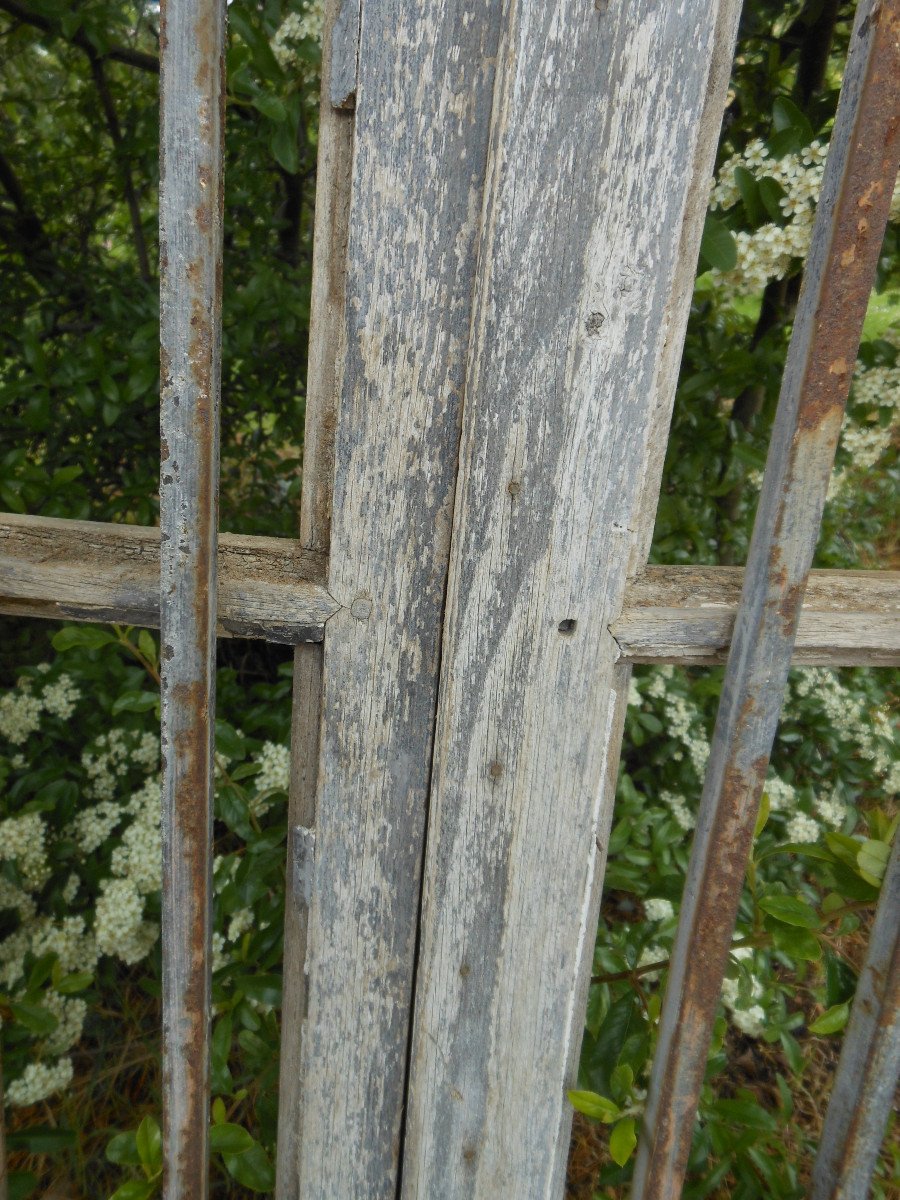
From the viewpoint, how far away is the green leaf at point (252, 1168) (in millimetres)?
1072

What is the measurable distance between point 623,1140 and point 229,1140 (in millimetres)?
511

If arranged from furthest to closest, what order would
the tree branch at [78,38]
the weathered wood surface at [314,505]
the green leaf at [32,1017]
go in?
1. the tree branch at [78,38]
2. the green leaf at [32,1017]
3. the weathered wood surface at [314,505]

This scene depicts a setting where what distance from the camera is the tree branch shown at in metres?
2.05

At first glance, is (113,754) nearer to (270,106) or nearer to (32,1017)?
(32,1017)

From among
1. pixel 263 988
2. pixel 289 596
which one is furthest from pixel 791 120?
pixel 263 988

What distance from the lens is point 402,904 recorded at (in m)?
0.95

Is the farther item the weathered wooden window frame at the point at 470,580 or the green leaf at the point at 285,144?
the green leaf at the point at 285,144

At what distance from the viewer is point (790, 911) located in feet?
3.35

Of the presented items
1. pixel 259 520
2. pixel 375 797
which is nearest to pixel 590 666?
pixel 375 797

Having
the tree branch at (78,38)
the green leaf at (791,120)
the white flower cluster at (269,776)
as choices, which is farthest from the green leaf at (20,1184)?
the tree branch at (78,38)

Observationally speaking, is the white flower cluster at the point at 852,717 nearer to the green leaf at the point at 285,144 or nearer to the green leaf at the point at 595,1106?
the green leaf at the point at 595,1106

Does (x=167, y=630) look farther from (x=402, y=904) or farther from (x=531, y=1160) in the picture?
(x=531, y=1160)

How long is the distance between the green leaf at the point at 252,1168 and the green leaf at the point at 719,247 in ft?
4.68

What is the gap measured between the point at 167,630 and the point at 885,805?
268 centimetres
